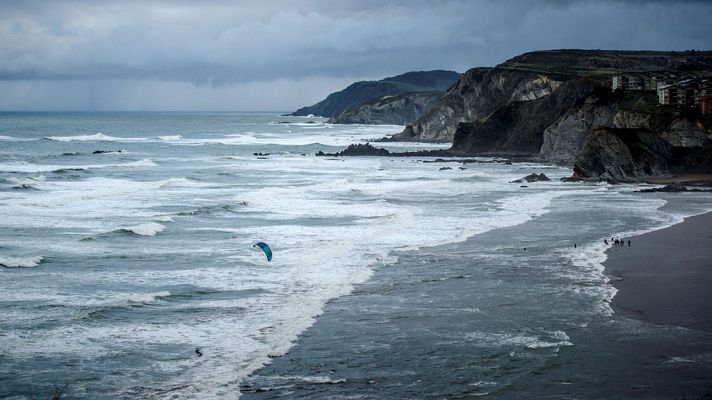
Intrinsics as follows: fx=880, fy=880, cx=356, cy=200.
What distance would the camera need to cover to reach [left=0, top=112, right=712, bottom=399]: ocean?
18.1 metres

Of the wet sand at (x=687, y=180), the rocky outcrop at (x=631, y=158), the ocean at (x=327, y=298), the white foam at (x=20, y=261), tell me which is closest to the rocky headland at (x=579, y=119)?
the rocky outcrop at (x=631, y=158)

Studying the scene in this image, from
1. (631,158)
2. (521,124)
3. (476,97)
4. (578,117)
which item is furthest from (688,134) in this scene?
(476,97)

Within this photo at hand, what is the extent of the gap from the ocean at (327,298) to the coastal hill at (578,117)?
11.2m

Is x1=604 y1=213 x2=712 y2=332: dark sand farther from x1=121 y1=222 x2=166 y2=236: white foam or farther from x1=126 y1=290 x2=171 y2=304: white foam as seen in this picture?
x1=121 y1=222 x2=166 y2=236: white foam

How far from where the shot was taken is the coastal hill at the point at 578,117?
219ft

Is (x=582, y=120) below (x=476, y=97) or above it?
below

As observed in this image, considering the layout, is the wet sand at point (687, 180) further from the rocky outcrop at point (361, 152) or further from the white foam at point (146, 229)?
the rocky outcrop at point (361, 152)

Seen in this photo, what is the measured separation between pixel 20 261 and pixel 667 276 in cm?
2207

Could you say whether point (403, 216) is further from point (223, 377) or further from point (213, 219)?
point (223, 377)

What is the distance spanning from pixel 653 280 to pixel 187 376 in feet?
52.8

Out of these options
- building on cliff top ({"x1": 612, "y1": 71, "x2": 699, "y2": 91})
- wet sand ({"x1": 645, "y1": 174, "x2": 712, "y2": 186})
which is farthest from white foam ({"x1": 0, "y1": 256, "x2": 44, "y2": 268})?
building on cliff top ({"x1": 612, "y1": 71, "x2": 699, "y2": 91})

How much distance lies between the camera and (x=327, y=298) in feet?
84.7

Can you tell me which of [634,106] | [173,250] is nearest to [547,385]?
[173,250]

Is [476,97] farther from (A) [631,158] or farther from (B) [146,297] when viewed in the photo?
(B) [146,297]
